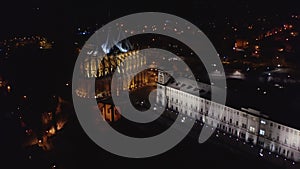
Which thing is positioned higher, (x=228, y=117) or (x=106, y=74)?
(x=106, y=74)

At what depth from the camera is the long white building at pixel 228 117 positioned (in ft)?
67.7

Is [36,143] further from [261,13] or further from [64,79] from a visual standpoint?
[261,13]

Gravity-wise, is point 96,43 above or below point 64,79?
above

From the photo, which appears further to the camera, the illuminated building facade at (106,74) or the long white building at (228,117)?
the illuminated building facade at (106,74)

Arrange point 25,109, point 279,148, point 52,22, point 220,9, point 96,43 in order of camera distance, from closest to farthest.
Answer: point 279,148 < point 25,109 < point 96,43 < point 52,22 < point 220,9

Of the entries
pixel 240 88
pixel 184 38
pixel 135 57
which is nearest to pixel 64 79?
pixel 135 57

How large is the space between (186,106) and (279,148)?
898 cm

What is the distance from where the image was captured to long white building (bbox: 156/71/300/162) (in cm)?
2064

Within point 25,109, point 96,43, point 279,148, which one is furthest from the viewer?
point 96,43

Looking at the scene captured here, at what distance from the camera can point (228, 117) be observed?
23.9 metres

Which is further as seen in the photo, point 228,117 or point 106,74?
point 106,74

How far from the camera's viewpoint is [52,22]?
53.5 metres

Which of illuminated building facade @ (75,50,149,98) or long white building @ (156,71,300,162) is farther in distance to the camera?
illuminated building facade @ (75,50,149,98)

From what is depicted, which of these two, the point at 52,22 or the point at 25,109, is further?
the point at 52,22
